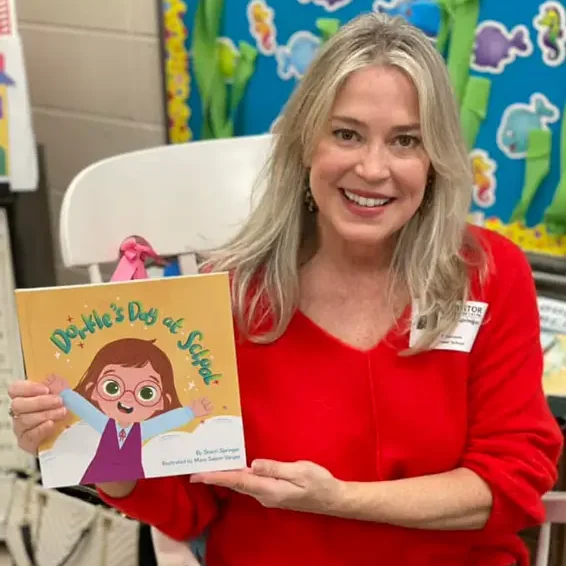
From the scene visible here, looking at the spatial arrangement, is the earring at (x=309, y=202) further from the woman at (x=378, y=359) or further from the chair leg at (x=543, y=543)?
the chair leg at (x=543, y=543)

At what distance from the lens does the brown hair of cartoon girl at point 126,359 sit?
1.05m

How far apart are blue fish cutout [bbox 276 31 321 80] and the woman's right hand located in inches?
39.9

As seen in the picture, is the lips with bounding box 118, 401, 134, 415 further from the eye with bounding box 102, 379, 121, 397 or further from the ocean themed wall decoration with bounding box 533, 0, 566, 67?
the ocean themed wall decoration with bounding box 533, 0, 566, 67

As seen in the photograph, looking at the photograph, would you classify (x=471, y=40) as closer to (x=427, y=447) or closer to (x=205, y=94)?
(x=205, y=94)

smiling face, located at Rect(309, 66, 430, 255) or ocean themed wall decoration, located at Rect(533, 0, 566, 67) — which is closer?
smiling face, located at Rect(309, 66, 430, 255)

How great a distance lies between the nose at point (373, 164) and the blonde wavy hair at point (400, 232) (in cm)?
6

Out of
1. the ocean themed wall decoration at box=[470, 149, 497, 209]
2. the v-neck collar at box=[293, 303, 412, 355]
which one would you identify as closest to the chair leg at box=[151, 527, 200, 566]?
the v-neck collar at box=[293, 303, 412, 355]

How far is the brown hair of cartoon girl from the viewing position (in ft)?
3.43

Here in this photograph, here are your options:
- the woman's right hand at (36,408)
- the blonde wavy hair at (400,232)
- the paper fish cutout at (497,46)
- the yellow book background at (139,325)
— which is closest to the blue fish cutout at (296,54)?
the paper fish cutout at (497,46)

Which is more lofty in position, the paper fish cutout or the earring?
the paper fish cutout

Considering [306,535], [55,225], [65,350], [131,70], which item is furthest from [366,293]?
[55,225]

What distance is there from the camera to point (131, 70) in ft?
6.85

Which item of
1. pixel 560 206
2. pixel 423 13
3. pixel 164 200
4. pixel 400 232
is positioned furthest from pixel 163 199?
pixel 560 206

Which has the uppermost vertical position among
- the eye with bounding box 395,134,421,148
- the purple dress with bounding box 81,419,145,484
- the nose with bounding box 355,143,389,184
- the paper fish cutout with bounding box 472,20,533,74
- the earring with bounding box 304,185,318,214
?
the paper fish cutout with bounding box 472,20,533,74
